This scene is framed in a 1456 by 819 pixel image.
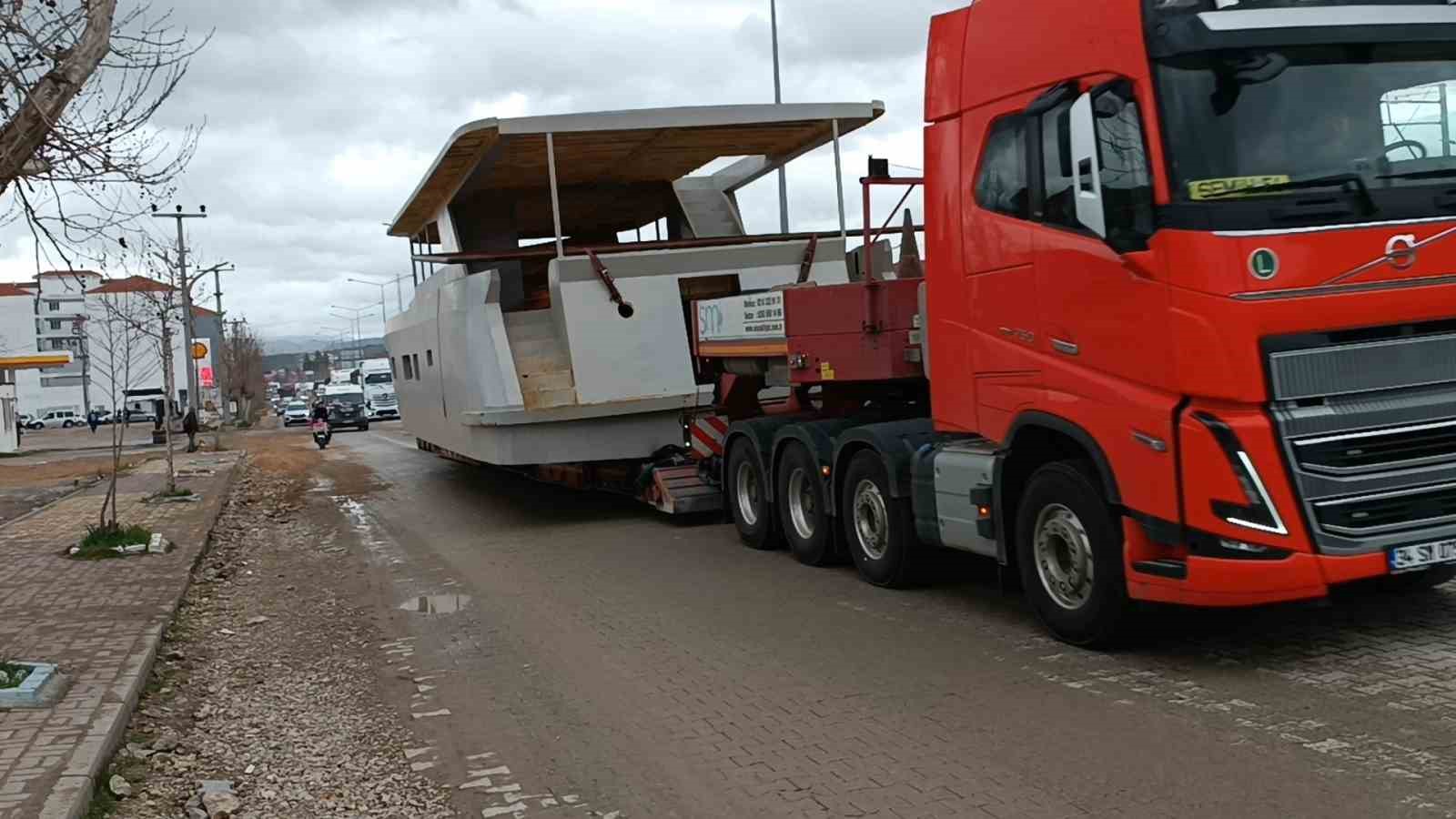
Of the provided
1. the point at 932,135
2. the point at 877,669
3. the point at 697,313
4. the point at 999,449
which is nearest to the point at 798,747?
the point at 877,669

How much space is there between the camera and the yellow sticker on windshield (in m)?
5.68

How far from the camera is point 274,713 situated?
6.81m

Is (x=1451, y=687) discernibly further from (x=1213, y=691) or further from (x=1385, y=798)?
(x=1385, y=798)

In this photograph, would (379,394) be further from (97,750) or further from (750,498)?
(97,750)

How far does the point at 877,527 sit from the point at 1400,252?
13.8 ft

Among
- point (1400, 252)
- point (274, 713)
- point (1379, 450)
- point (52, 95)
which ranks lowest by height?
point (274, 713)

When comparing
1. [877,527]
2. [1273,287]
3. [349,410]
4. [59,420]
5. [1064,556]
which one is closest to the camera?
[1273,287]

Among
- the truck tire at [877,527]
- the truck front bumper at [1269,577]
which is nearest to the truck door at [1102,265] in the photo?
the truck front bumper at [1269,577]

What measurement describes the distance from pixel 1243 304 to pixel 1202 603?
1417mm

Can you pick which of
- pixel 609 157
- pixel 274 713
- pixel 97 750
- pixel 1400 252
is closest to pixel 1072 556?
pixel 1400 252

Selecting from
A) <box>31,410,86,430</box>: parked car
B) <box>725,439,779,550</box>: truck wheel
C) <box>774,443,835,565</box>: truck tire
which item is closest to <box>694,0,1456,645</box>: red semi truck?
<box>774,443,835,565</box>: truck tire

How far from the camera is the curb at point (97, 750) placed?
16.2ft

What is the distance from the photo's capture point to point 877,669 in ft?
22.1

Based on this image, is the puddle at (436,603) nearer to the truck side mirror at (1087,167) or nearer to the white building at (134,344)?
the white building at (134,344)
